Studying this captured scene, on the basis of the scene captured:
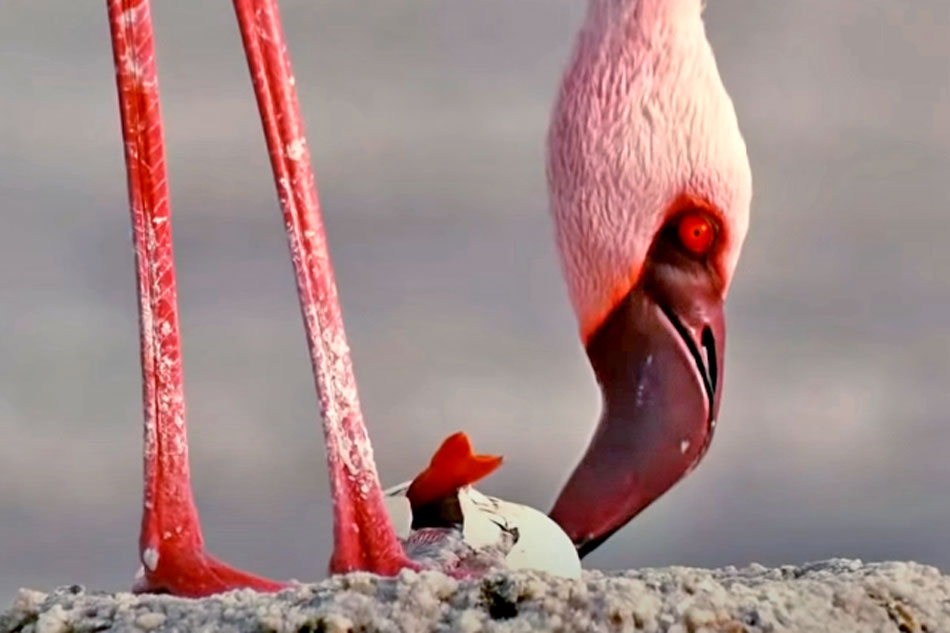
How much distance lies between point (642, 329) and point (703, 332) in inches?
4.7

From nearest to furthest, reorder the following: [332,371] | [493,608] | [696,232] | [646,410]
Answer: [493,608]
[332,371]
[646,410]
[696,232]

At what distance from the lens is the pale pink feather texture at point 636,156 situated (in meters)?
3.76

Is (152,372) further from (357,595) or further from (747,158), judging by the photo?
(747,158)

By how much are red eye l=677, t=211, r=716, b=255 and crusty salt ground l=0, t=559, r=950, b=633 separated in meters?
0.87

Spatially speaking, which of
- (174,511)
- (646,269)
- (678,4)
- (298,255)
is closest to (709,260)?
(646,269)

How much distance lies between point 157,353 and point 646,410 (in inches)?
39.5

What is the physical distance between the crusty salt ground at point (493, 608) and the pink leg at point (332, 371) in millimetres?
208

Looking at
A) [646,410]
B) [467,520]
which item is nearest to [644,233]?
[646,410]

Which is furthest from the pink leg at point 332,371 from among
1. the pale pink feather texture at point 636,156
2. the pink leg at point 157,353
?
the pale pink feather texture at point 636,156

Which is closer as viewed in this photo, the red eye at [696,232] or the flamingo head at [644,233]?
the flamingo head at [644,233]

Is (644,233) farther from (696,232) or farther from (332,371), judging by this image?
(332,371)

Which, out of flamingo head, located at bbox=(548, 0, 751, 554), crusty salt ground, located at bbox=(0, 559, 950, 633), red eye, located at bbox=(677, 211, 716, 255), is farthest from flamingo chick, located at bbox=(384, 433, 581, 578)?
red eye, located at bbox=(677, 211, 716, 255)

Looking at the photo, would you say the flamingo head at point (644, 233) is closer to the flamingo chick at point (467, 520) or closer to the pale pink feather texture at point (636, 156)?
the pale pink feather texture at point (636, 156)

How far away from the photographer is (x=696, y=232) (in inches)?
148
